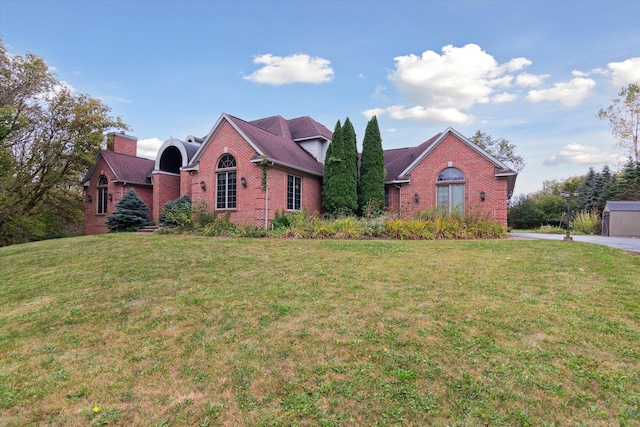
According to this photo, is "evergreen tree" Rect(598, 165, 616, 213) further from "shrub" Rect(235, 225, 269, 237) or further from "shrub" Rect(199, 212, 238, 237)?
"shrub" Rect(199, 212, 238, 237)

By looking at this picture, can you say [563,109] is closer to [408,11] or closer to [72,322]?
[408,11]

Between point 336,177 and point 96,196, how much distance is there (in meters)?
16.6

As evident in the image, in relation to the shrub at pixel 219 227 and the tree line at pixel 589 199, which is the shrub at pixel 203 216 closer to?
the shrub at pixel 219 227

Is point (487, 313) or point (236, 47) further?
point (236, 47)

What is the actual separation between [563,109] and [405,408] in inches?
793

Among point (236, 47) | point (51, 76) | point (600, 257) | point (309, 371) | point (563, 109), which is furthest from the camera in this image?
point (51, 76)

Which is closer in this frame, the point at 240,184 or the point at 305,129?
the point at 240,184

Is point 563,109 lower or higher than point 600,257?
higher

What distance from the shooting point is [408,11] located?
11.3m

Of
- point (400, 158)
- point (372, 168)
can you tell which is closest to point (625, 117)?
point (400, 158)

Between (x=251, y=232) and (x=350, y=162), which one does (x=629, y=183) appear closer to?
(x=350, y=162)

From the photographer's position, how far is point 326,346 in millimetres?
3701

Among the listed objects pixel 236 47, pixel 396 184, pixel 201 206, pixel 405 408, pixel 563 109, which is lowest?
pixel 405 408

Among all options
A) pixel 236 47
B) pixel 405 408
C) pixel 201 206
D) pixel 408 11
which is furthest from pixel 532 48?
pixel 201 206
